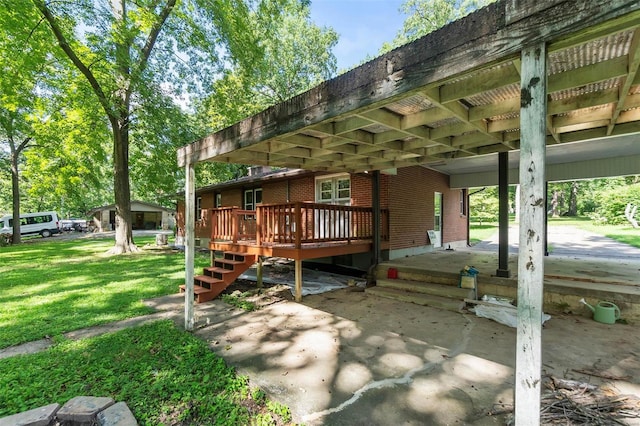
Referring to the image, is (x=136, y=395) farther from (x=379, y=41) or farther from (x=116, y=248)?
(x=379, y=41)

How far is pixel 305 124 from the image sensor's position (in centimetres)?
304

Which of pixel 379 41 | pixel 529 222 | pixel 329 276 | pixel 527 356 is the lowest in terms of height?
pixel 329 276

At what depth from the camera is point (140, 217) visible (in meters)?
39.1

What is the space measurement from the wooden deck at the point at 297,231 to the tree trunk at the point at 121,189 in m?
8.08

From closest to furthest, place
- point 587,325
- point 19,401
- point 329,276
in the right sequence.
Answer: point 19,401, point 587,325, point 329,276

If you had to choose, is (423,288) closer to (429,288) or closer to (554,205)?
(429,288)

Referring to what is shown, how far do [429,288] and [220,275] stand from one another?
4.86m

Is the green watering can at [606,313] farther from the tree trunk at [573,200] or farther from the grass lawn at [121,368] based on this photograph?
the tree trunk at [573,200]

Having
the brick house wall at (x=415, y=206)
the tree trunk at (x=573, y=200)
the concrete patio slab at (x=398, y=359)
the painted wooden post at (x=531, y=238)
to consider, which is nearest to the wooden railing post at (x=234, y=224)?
the concrete patio slab at (x=398, y=359)

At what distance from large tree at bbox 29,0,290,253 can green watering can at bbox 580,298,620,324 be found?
15027 mm

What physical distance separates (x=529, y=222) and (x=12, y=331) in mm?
7075

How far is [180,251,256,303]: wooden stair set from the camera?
645 centimetres

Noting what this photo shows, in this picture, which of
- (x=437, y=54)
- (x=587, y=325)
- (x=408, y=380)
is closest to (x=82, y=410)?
(x=408, y=380)

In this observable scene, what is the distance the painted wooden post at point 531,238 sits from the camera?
1672 mm
